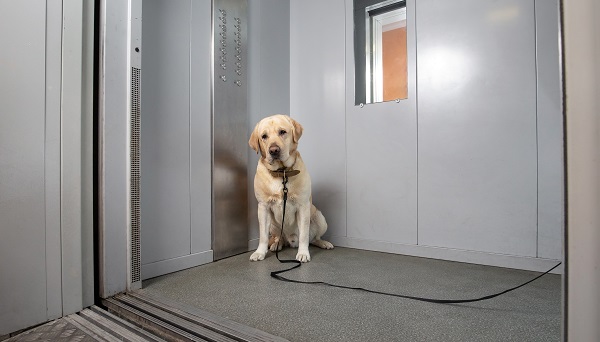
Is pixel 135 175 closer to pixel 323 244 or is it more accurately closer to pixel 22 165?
pixel 22 165

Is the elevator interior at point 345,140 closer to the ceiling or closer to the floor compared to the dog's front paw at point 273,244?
closer to the ceiling

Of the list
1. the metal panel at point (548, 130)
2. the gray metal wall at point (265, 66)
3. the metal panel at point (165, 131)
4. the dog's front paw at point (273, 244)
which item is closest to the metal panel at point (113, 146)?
the metal panel at point (165, 131)

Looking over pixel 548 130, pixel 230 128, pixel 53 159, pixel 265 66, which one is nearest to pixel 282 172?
pixel 230 128

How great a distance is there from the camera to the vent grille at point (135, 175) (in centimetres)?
142

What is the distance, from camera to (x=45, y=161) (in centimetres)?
114

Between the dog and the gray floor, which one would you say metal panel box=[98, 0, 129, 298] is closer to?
the gray floor

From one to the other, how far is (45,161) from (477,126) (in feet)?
8.22

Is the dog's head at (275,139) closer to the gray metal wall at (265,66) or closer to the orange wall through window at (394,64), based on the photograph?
the gray metal wall at (265,66)

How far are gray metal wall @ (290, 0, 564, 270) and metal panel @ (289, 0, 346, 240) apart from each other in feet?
0.03

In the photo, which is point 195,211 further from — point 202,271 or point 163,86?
point 163,86

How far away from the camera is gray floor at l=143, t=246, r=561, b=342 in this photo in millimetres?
1021

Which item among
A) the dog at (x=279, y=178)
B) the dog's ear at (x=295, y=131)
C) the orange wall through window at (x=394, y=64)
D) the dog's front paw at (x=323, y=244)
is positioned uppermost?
the orange wall through window at (x=394, y=64)

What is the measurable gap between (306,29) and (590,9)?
2612mm

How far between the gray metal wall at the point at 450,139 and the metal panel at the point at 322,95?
11 millimetres
